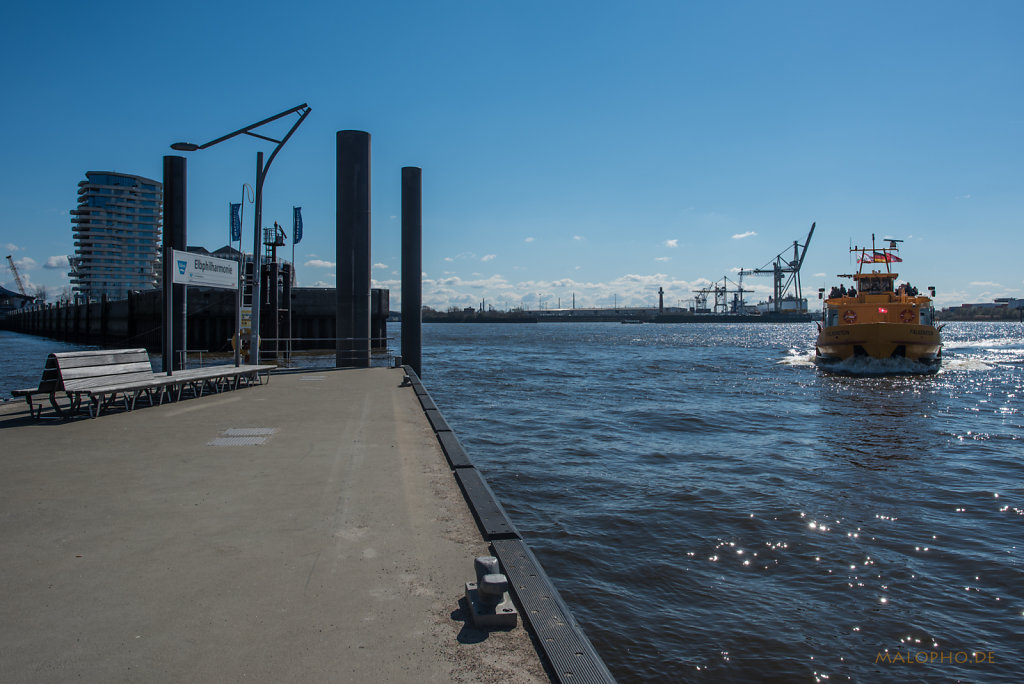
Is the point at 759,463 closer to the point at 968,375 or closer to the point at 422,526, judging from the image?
the point at 422,526

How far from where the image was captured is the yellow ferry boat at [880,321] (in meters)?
26.1

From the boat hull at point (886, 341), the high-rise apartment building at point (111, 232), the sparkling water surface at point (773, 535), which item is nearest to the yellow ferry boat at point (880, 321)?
the boat hull at point (886, 341)

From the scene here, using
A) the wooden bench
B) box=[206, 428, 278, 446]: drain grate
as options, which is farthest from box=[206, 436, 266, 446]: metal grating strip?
the wooden bench

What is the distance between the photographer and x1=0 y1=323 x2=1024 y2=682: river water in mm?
4402

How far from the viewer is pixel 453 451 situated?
6332mm

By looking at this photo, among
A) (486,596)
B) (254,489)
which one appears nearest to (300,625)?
(486,596)

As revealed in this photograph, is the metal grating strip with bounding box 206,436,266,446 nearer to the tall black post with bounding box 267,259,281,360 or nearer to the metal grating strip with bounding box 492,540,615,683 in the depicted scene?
the metal grating strip with bounding box 492,540,615,683

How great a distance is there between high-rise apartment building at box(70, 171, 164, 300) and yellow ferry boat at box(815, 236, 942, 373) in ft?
453

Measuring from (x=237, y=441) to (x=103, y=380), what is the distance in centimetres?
345

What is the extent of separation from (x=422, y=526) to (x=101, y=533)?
2.06 metres

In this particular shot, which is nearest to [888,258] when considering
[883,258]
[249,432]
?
[883,258]

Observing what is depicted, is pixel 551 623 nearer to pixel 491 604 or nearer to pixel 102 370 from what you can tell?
pixel 491 604

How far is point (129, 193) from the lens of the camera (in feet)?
458

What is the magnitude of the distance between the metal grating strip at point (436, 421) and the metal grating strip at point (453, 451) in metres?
0.25
